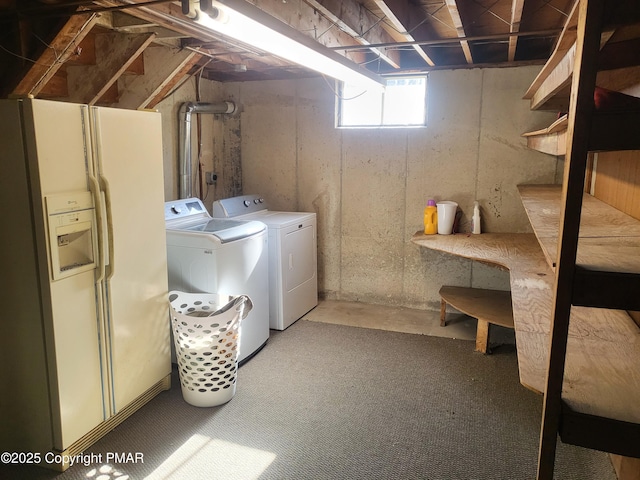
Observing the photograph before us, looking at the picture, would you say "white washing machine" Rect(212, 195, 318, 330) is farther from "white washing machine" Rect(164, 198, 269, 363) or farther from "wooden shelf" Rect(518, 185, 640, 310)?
"wooden shelf" Rect(518, 185, 640, 310)

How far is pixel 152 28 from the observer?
2.97 meters

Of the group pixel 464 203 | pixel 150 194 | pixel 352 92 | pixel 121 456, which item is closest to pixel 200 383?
pixel 121 456

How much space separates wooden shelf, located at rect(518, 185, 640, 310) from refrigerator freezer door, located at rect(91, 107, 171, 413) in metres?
2.01

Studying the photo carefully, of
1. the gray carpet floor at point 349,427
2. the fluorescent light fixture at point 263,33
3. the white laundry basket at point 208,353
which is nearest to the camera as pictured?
the fluorescent light fixture at point 263,33

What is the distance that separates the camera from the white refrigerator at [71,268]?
2123 millimetres

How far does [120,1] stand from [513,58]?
9.56 ft

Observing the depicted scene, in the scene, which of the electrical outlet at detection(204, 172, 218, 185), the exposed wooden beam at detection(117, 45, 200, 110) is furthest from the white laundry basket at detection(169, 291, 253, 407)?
the electrical outlet at detection(204, 172, 218, 185)

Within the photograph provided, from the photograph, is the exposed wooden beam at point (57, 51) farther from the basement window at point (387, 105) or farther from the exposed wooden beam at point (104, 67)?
the basement window at point (387, 105)

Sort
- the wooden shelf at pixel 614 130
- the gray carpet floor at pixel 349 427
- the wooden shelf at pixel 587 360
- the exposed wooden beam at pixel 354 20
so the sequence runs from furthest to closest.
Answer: the exposed wooden beam at pixel 354 20, the gray carpet floor at pixel 349 427, the wooden shelf at pixel 587 360, the wooden shelf at pixel 614 130

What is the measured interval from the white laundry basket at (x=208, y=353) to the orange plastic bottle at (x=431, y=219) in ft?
6.40

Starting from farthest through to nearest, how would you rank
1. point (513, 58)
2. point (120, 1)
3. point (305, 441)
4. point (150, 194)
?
point (513, 58)
point (150, 194)
point (305, 441)
point (120, 1)

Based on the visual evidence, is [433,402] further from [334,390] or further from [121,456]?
[121,456]

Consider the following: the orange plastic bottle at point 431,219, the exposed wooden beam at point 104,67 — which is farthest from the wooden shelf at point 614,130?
the orange plastic bottle at point 431,219

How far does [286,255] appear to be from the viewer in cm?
399
